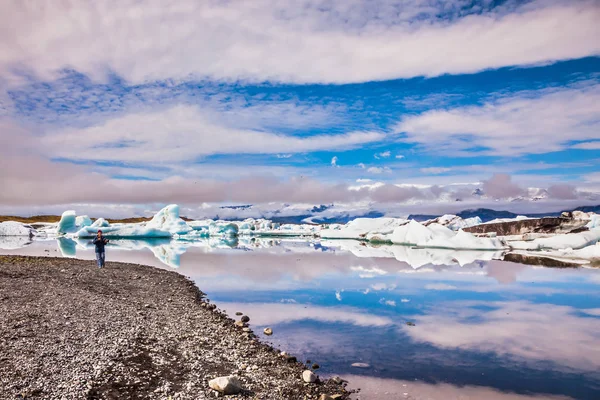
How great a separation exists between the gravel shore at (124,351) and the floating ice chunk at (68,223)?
174 feet

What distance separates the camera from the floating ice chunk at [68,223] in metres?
59.9

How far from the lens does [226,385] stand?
5902 mm

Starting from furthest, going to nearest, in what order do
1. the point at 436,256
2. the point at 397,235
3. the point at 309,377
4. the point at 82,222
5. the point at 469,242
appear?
the point at 82,222, the point at 397,235, the point at 469,242, the point at 436,256, the point at 309,377

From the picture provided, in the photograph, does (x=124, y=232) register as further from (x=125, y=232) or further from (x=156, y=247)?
(x=156, y=247)

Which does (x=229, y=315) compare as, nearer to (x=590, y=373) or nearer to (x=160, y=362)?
(x=160, y=362)

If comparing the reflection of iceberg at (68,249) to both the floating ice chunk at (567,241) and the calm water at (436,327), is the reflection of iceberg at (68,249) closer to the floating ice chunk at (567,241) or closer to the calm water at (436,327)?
the calm water at (436,327)

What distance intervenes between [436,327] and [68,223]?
63036 millimetres

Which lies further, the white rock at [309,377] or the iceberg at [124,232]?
the iceberg at [124,232]

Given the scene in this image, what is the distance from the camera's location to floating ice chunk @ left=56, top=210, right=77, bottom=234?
5994cm

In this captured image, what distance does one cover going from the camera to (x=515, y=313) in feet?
41.0

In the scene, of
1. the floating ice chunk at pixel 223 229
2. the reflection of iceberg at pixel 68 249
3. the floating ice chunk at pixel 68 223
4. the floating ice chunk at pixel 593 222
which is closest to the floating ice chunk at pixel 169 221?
the floating ice chunk at pixel 68 223

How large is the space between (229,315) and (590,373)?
827 cm

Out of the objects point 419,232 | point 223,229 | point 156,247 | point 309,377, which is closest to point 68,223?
point 223,229

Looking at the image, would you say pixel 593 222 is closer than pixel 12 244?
Yes
